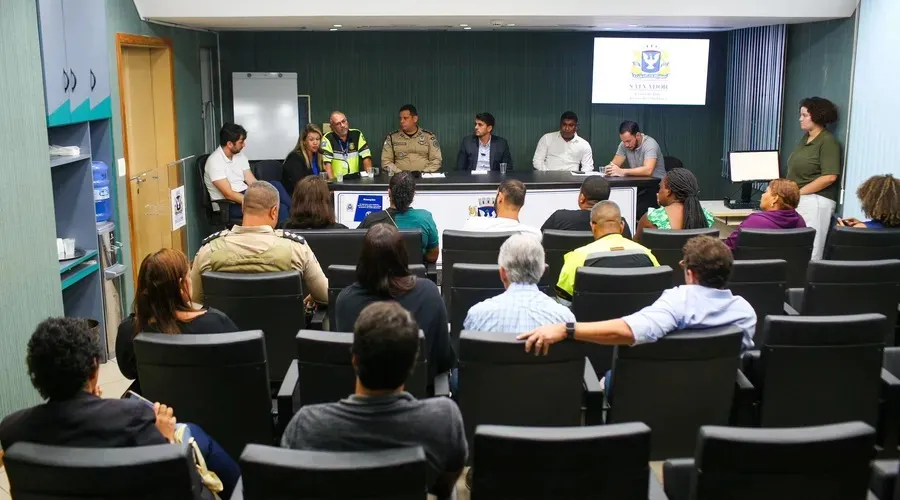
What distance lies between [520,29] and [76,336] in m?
8.19

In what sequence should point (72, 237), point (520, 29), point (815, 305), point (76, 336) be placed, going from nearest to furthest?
1. point (76, 336)
2. point (815, 305)
3. point (72, 237)
4. point (520, 29)

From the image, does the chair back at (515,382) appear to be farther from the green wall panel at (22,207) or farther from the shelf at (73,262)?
the shelf at (73,262)

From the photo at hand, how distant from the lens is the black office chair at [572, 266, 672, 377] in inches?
149

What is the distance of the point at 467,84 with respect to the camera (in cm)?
1023

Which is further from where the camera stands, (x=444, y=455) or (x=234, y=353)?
(x=234, y=353)

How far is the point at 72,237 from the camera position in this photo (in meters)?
5.41

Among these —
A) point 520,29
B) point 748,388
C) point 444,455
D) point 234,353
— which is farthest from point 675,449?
point 520,29

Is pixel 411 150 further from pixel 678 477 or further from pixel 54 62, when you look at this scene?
pixel 678 477

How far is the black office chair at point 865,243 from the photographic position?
5.02 metres

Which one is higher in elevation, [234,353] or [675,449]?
[234,353]

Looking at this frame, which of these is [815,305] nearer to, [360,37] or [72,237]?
[72,237]

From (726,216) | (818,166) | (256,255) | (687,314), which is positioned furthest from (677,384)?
(726,216)

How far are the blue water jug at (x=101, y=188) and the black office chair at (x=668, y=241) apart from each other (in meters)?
3.54

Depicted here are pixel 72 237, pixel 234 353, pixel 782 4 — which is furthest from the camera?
pixel 782 4
